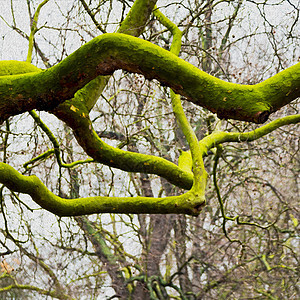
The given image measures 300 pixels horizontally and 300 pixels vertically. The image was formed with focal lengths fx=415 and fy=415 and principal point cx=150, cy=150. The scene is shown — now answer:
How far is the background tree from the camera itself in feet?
17.5

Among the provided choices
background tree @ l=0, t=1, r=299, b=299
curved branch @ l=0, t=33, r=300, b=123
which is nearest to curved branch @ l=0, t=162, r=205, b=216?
curved branch @ l=0, t=33, r=300, b=123

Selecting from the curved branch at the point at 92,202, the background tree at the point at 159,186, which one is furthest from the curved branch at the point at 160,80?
the background tree at the point at 159,186

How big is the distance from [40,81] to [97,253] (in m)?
6.51

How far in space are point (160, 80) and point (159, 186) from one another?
731 centimetres

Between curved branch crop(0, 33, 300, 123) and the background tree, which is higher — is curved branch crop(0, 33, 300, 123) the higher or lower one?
the lower one

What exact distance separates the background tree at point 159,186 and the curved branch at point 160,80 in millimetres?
2222

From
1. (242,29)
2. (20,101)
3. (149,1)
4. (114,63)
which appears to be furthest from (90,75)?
(242,29)

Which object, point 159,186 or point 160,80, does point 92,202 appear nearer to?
point 160,80

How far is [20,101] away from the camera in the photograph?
7.53ft

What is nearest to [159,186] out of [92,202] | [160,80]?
[92,202]

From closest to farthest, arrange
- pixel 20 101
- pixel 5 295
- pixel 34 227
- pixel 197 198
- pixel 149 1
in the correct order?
pixel 20 101, pixel 197 198, pixel 149 1, pixel 34 227, pixel 5 295

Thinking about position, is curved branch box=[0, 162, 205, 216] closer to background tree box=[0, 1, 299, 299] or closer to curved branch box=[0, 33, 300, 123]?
curved branch box=[0, 33, 300, 123]

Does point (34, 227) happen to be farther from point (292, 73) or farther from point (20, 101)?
point (292, 73)

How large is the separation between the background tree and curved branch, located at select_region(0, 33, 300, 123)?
7.29 ft
